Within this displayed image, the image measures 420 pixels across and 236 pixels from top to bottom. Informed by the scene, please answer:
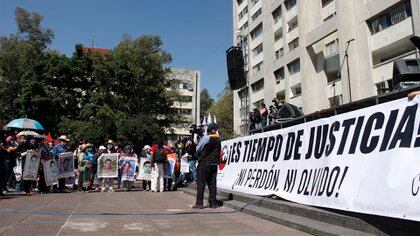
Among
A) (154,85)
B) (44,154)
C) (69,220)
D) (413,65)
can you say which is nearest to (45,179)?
(44,154)

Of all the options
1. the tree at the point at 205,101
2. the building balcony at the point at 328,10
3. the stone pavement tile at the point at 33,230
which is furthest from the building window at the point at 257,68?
the tree at the point at 205,101

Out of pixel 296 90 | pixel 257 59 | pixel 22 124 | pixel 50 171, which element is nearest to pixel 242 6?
pixel 257 59

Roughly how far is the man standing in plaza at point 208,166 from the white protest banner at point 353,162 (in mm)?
1034

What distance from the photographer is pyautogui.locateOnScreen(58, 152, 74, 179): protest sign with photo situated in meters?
14.7

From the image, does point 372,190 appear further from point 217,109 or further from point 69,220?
point 217,109

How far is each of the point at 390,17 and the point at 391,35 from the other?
1.22 metres

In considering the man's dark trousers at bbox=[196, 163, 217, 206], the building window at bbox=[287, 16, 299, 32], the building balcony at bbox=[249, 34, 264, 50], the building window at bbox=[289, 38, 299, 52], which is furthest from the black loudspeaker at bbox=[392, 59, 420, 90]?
the building balcony at bbox=[249, 34, 264, 50]

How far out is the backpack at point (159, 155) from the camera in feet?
48.2

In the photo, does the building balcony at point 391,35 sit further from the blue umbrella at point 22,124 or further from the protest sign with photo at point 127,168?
the blue umbrella at point 22,124

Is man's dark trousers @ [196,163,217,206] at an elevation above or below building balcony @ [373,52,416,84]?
below

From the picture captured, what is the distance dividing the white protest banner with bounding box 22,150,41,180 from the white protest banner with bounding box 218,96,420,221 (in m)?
7.91

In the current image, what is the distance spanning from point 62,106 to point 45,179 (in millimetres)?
33342

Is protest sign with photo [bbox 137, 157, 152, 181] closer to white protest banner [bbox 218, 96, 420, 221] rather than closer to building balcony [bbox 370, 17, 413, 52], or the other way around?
white protest banner [bbox 218, 96, 420, 221]

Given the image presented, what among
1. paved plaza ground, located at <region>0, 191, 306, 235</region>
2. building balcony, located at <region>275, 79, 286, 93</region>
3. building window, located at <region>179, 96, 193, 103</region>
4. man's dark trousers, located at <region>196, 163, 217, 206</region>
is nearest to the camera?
paved plaza ground, located at <region>0, 191, 306, 235</region>
